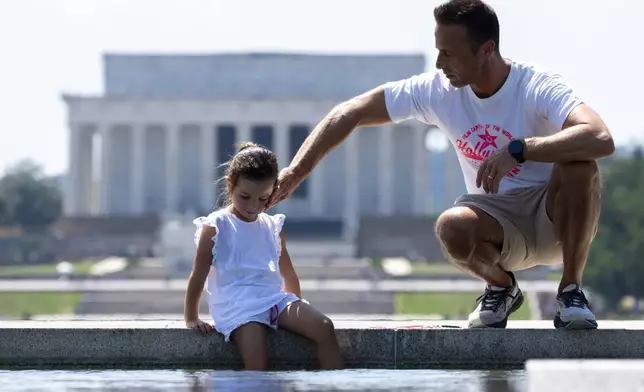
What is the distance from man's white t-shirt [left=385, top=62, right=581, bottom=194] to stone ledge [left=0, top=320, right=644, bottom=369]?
33.0 inches

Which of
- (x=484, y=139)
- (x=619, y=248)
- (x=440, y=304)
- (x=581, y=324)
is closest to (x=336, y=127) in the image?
(x=484, y=139)

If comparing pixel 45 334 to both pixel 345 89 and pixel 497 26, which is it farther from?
pixel 345 89

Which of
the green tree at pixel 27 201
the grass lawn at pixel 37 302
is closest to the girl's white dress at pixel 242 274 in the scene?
the grass lawn at pixel 37 302

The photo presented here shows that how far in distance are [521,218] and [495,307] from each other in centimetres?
45

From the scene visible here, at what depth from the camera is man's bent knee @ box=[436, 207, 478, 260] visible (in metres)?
6.95

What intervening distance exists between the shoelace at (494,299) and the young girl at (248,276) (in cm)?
92

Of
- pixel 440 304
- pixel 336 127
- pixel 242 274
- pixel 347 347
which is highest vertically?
pixel 336 127

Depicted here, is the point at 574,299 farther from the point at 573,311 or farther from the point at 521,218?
the point at 521,218

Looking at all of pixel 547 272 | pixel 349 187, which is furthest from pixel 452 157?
pixel 547 272

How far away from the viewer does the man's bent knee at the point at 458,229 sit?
6.95 meters

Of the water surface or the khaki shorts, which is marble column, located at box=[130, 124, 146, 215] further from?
the water surface

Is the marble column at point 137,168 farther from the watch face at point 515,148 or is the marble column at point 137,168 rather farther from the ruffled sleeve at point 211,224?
the watch face at point 515,148

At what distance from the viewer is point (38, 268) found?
69438mm

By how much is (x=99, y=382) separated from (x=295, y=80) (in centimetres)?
7804
